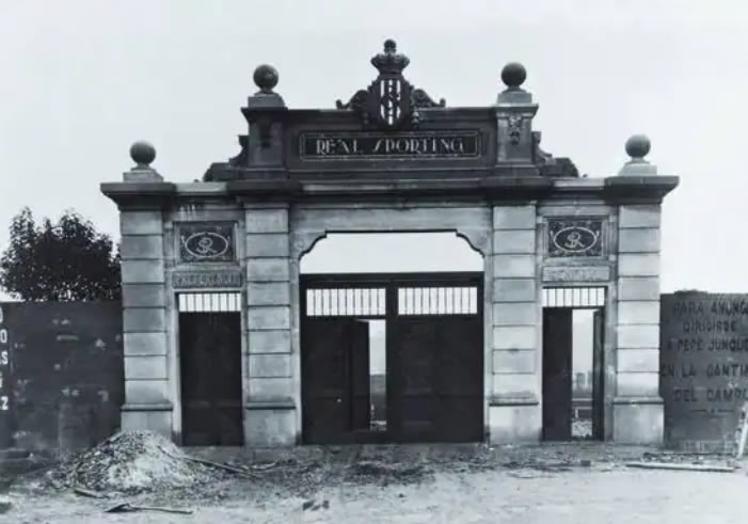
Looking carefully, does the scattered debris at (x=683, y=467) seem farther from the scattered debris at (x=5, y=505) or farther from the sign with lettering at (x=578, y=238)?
the scattered debris at (x=5, y=505)

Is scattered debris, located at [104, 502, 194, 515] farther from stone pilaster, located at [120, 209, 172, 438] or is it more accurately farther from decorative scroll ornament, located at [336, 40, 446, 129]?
decorative scroll ornament, located at [336, 40, 446, 129]

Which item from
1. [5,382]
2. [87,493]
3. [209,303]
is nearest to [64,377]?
[5,382]

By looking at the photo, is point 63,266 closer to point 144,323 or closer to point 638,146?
point 144,323

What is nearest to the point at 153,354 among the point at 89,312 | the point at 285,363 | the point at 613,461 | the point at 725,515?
the point at 89,312

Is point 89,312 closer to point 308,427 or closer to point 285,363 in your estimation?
point 285,363

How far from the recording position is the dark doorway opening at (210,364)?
A: 1144 cm

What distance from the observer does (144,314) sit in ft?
36.6

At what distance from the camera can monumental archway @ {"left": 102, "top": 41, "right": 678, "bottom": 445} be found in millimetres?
11047

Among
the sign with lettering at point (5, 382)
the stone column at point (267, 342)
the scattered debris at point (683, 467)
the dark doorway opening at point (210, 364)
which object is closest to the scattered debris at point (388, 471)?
the stone column at point (267, 342)

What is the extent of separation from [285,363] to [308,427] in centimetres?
130

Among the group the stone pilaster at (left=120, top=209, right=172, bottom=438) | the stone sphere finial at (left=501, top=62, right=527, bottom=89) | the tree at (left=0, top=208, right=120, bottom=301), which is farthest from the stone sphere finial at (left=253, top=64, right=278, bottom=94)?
the tree at (left=0, top=208, right=120, bottom=301)

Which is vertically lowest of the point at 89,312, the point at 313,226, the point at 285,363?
the point at 285,363

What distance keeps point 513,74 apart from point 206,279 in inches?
244

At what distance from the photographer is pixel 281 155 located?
11094 mm
